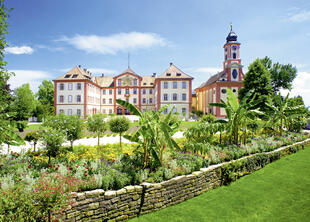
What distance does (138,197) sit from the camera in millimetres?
5305

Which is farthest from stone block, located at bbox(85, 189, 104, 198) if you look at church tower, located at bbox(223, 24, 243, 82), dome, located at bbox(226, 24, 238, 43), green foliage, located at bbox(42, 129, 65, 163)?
dome, located at bbox(226, 24, 238, 43)

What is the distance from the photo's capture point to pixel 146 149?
7.01m

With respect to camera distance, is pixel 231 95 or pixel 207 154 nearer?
pixel 207 154

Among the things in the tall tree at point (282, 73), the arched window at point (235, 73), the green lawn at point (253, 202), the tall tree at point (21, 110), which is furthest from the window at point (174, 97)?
the green lawn at point (253, 202)

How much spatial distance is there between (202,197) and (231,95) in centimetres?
720

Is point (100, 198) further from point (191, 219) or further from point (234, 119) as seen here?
point (234, 119)

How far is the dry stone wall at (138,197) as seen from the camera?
180 inches

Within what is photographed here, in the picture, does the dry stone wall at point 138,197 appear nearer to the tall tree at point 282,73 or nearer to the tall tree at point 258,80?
the tall tree at point 258,80

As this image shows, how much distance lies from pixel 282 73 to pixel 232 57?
480 inches

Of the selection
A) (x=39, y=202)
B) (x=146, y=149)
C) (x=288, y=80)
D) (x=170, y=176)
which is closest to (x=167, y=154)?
(x=146, y=149)

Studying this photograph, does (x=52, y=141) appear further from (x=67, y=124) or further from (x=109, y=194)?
(x=109, y=194)

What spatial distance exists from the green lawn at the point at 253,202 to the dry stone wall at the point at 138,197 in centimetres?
24

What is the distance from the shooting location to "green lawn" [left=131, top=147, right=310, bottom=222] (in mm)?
5152

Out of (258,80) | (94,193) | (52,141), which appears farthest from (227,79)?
(94,193)
